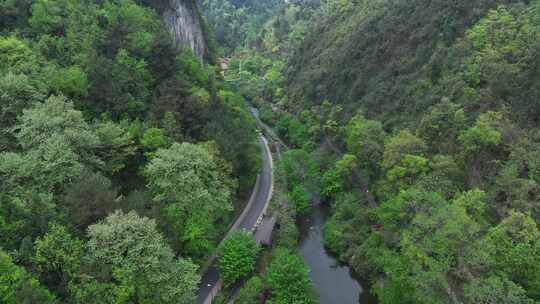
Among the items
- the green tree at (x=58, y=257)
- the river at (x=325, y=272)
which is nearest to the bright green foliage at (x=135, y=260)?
the green tree at (x=58, y=257)

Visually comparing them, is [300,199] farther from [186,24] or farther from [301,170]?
[186,24]

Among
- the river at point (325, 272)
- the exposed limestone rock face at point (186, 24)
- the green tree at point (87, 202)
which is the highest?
the exposed limestone rock face at point (186, 24)

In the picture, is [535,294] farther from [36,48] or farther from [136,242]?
[36,48]

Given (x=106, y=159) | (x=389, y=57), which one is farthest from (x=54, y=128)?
(x=389, y=57)

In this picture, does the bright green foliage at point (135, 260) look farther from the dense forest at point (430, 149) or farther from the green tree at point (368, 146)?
the green tree at point (368, 146)

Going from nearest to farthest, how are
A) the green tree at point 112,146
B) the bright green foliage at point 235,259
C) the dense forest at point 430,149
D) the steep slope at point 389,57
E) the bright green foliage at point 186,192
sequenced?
the dense forest at point 430,149 < the bright green foliage at point 186,192 < the bright green foliage at point 235,259 < the green tree at point 112,146 < the steep slope at point 389,57

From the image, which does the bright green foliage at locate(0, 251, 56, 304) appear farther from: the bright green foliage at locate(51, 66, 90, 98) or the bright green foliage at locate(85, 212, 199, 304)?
the bright green foliage at locate(51, 66, 90, 98)

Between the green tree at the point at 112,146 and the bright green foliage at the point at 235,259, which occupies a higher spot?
the green tree at the point at 112,146
